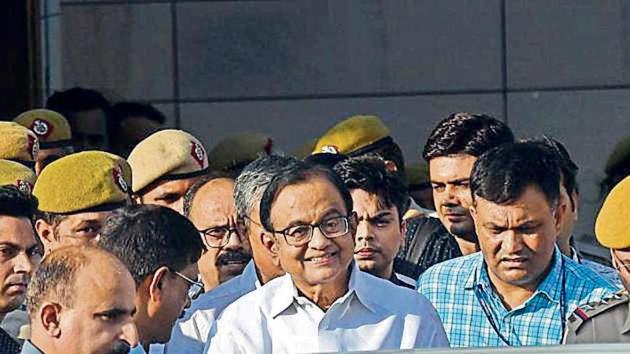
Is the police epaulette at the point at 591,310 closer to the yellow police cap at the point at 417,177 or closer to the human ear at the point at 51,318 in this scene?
the human ear at the point at 51,318

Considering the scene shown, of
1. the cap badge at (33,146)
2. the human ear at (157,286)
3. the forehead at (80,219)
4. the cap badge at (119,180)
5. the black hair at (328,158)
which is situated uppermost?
the cap badge at (33,146)

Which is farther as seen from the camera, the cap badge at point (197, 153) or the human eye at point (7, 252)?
the cap badge at point (197, 153)

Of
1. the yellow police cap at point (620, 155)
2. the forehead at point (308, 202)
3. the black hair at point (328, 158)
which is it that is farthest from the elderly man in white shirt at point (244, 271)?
the yellow police cap at point (620, 155)

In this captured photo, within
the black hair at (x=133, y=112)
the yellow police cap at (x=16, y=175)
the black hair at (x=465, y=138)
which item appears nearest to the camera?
the yellow police cap at (x=16, y=175)

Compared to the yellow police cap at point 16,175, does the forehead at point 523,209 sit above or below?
below

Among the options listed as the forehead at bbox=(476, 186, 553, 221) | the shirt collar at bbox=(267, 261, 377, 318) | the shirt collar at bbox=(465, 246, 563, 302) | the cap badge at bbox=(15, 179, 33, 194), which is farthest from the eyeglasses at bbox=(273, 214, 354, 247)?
the cap badge at bbox=(15, 179, 33, 194)

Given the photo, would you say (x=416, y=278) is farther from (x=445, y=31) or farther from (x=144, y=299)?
(x=445, y=31)

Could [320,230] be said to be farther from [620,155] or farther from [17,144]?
[620,155]

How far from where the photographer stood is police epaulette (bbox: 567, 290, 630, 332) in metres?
5.10

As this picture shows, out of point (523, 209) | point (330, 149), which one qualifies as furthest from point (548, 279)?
point (330, 149)

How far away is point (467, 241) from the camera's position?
653 cm

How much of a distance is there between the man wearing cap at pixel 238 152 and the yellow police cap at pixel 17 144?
→ 31.0 inches

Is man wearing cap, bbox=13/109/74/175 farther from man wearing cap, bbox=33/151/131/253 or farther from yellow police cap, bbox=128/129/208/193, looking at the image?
man wearing cap, bbox=33/151/131/253

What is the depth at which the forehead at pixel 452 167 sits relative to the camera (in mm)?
6543
